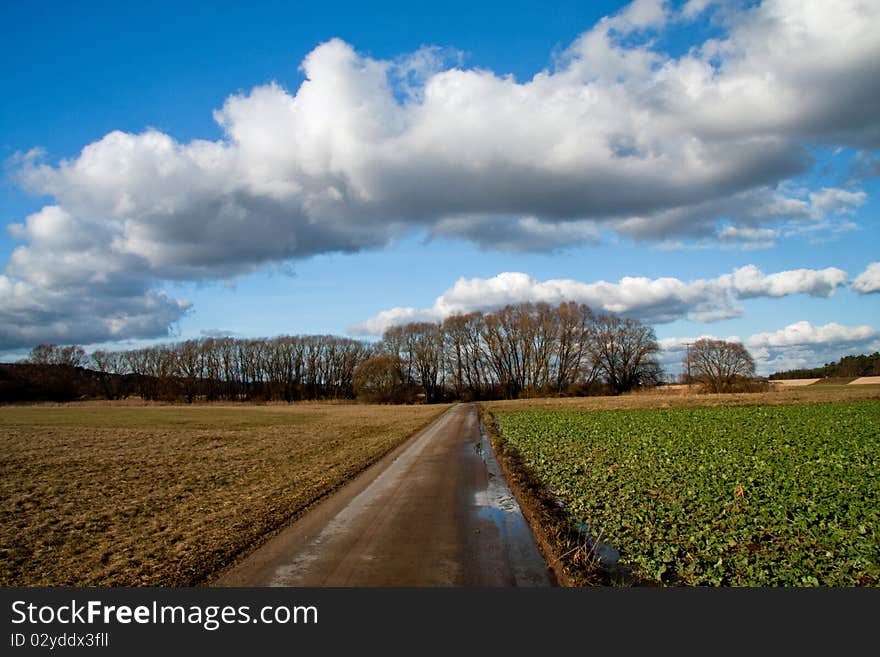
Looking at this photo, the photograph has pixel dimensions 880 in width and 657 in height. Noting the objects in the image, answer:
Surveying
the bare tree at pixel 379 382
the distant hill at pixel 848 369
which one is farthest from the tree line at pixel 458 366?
the distant hill at pixel 848 369

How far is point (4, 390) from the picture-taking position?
3752 inches

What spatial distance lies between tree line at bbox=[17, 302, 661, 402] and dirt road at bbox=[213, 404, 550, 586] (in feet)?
263

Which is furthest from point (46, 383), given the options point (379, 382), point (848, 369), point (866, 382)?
point (848, 369)

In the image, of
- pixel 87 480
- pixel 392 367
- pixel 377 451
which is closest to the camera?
pixel 87 480

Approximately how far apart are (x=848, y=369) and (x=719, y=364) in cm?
8538

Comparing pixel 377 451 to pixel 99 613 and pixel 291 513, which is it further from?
pixel 99 613

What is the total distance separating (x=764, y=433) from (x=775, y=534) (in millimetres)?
17719

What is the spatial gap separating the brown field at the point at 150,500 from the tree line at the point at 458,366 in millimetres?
68828

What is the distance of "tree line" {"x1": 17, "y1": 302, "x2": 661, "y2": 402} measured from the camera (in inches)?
3824

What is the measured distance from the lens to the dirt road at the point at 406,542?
726 cm

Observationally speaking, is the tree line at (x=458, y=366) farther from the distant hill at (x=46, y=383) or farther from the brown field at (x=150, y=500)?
the brown field at (x=150, y=500)

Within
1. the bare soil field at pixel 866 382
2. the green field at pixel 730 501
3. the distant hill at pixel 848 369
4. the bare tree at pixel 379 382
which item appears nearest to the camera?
the green field at pixel 730 501

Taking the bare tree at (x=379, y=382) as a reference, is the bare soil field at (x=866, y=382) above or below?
below

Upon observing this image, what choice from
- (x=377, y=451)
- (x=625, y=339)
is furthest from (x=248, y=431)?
(x=625, y=339)
